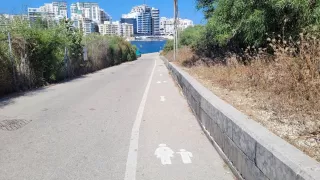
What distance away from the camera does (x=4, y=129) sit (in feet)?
22.7

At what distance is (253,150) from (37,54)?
13.5 metres

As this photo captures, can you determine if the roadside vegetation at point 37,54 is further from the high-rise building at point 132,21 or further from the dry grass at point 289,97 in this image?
the high-rise building at point 132,21

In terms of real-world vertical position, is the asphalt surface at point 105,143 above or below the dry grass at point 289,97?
below

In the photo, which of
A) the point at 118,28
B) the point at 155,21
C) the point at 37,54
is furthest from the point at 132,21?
the point at 37,54

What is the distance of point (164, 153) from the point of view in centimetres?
527

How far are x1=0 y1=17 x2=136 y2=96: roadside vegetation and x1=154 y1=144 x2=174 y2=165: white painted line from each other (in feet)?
29.1

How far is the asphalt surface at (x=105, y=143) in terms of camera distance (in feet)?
14.7

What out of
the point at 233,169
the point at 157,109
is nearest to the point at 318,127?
the point at 233,169

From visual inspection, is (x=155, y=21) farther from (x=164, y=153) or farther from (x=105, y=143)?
(x=164, y=153)

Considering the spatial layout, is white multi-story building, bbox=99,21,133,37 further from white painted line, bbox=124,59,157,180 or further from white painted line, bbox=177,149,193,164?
white painted line, bbox=177,149,193,164

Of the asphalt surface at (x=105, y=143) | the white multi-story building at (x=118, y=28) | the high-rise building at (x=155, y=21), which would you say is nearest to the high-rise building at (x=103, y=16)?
the white multi-story building at (x=118, y=28)

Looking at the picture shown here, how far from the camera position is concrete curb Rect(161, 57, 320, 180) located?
2.82 metres

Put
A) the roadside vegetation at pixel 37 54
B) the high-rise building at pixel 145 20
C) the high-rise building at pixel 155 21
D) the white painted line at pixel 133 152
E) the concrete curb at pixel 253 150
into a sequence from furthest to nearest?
the high-rise building at pixel 145 20 < the high-rise building at pixel 155 21 < the roadside vegetation at pixel 37 54 < the white painted line at pixel 133 152 < the concrete curb at pixel 253 150

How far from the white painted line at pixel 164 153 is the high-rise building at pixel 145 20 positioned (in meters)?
127
